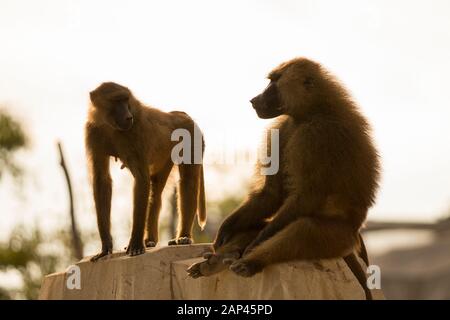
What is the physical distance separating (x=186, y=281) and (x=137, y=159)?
4.11 feet

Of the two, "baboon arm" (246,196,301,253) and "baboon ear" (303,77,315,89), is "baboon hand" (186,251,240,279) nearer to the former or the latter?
"baboon arm" (246,196,301,253)

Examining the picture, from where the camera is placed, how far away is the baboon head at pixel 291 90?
19.0 feet

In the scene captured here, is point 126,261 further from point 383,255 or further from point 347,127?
point 383,255

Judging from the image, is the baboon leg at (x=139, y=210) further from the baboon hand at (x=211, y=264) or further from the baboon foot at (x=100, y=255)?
the baboon hand at (x=211, y=264)

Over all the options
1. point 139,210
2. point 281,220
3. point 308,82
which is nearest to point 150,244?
point 139,210

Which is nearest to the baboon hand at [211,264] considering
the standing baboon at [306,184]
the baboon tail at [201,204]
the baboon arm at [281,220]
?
the standing baboon at [306,184]

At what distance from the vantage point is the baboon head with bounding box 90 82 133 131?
6.93 m

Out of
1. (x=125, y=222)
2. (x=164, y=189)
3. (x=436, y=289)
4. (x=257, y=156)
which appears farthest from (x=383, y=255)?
(x=257, y=156)

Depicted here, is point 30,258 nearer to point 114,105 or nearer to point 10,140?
point 10,140

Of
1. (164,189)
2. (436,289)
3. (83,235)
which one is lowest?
(436,289)

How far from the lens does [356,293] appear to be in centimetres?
573

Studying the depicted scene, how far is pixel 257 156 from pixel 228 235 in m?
0.59

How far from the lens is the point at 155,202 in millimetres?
7391

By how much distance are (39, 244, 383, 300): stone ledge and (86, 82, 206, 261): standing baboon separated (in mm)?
159
